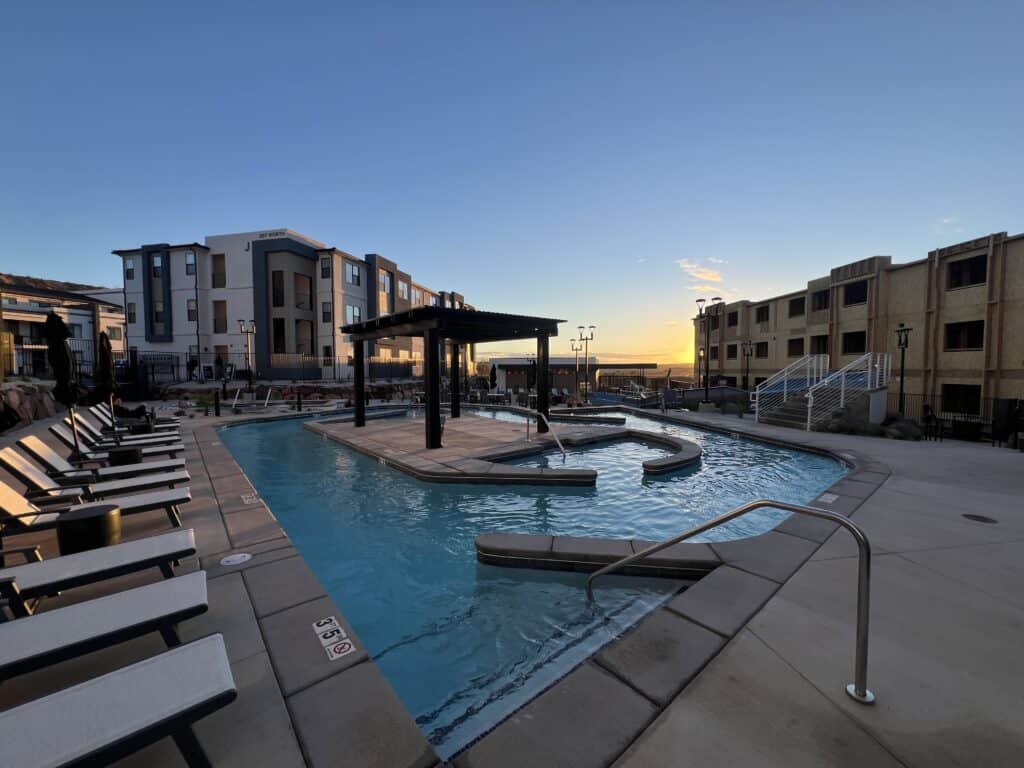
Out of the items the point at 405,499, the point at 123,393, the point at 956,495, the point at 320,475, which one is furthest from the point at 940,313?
A: the point at 123,393

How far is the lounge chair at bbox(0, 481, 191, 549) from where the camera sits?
13.9 feet

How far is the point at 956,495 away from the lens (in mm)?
6898

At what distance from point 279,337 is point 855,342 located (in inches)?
A: 1709

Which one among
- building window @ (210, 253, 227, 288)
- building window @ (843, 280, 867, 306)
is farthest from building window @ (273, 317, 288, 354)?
building window @ (843, 280, 867, 306)

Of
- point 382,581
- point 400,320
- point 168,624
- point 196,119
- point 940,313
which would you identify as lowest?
point 382,581

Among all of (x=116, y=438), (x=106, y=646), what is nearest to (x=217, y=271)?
(x=116, y=438)

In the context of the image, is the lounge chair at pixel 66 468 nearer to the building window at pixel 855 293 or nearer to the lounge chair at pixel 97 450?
the lounge chair at pixel 97 450

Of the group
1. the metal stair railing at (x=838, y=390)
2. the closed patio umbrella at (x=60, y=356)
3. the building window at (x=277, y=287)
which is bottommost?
the metal stair railing at (x=838, y=390)

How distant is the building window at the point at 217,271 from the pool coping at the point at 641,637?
39085 mm

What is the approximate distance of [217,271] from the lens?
113ft

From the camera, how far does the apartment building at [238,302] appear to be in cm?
3312

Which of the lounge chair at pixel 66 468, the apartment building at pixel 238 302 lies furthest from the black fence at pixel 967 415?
the apartment building at pixel 238 302

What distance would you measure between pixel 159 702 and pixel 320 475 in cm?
824

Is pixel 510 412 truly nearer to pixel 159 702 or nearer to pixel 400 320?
pixel 400 320
